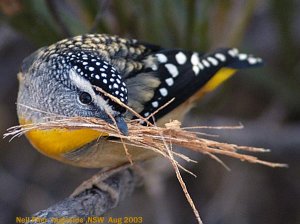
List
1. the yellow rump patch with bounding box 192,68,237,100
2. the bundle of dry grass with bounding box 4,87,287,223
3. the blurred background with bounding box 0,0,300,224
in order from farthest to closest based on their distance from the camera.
→ the blurred background with bounding box 0,0,300,224 < the yellow rump patch with bounding box 192,68,237,100 < the bundle of dry grass with bounding box 4,87,287,223

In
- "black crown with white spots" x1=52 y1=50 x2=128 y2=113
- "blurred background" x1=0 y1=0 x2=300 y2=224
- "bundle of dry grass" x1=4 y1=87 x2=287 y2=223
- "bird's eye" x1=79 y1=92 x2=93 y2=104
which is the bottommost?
"blurred background" x1=0 y1=0 x2=300 y2=224

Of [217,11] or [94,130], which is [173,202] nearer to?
[217,11]

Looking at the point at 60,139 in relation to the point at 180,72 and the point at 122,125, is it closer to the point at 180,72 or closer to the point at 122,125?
the point at 122,125

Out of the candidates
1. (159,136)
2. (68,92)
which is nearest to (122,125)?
(159,136)

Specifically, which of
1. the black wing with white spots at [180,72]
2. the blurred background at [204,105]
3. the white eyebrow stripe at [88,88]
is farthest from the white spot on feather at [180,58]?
the white eyebrow stripe at [88,88]

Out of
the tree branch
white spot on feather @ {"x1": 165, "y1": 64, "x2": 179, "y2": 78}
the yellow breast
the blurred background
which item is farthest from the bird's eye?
the blurred background

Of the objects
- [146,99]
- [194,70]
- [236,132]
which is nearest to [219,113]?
[236,132]

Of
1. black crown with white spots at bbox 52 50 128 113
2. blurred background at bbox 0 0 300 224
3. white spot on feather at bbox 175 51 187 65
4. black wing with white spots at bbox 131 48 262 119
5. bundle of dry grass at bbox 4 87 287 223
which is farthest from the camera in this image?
blurred background at bbox 0 0 300 224

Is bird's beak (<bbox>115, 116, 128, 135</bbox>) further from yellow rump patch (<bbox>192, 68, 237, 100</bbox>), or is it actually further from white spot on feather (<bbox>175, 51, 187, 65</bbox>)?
yellow rump patch (<bbox>192, 68, 237, 100</bbox>)

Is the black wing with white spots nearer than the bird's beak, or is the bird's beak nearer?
the bird's beak

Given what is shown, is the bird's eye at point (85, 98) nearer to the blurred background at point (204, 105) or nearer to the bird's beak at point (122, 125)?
the bird's beak at point (122, 125)
